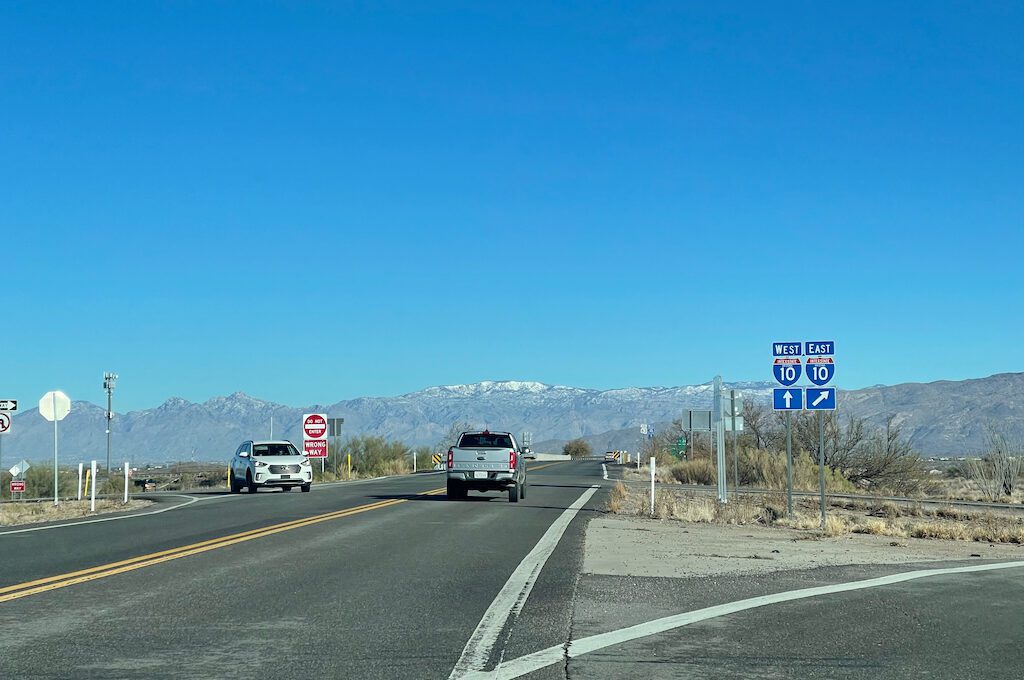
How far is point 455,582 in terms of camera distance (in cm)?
1227

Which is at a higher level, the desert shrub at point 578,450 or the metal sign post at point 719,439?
the metal sign post at point 719,439

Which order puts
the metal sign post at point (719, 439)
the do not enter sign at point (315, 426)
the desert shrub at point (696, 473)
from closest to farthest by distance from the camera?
the metal sign post at point (719, 439) → the do not enter sign at point (315, 426) → the desert shrub at point (696, 473)

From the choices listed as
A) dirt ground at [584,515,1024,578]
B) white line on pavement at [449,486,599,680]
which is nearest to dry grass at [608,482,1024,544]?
dirt ground at [584,515,1024,578]

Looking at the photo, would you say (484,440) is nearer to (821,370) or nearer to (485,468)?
(485,468)

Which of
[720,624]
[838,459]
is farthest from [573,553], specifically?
[838,459]

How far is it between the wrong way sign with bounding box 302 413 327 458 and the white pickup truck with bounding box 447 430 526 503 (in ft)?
59.9

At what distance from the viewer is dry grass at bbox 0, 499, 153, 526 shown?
23.4 m

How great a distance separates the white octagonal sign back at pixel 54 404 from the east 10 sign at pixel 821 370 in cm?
1806

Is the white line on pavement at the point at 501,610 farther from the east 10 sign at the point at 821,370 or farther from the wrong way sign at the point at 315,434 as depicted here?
the wrong way sign at the point at 315,434

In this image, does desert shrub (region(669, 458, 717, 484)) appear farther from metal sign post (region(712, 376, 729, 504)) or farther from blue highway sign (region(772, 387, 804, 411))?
blue highway sign (region(772, 387, 804, 411))

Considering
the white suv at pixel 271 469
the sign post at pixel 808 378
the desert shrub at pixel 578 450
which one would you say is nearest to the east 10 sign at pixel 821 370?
the sign post at pixel 808 378

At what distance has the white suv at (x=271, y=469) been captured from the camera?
34.2 metres

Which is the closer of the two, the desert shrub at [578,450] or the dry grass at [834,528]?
the dry grass at [834,528]

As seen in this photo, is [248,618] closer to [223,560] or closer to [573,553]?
[223,560]
